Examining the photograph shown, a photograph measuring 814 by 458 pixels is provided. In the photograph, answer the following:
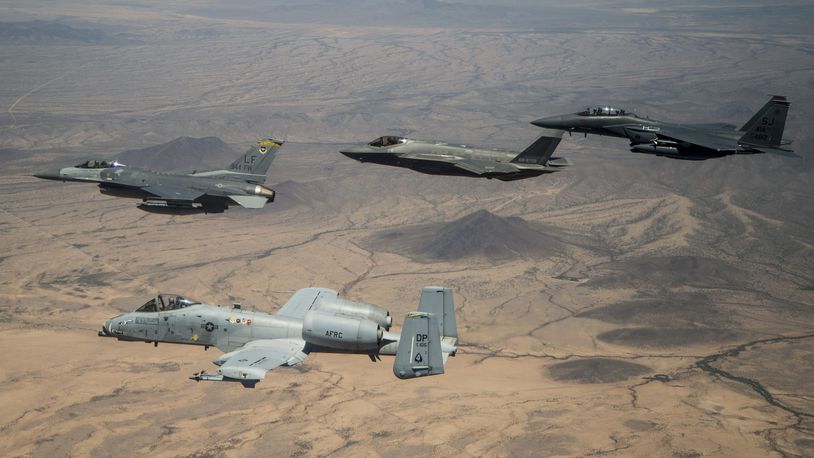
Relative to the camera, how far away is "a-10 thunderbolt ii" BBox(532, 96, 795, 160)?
66750 millimetres

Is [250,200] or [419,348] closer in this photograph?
[419,348]

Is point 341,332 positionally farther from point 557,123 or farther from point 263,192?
point 557,123

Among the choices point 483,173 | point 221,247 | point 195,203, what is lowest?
point 221,247

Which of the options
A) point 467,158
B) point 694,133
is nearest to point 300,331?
point 467,158

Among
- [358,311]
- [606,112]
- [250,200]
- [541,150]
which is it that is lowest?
[358,311]

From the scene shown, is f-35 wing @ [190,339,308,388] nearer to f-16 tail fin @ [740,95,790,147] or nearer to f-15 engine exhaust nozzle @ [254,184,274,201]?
f-15 engine exhaust nozzle @ [254,184,274,201]

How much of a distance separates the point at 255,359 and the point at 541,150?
23.3 m

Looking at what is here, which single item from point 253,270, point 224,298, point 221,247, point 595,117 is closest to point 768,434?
point 595,117

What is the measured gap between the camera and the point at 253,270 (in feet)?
575

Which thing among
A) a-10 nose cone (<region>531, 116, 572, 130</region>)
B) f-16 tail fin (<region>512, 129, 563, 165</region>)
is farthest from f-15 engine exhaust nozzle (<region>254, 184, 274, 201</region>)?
a-10 nose cone (<region>531, 116, 572, 130</region>)

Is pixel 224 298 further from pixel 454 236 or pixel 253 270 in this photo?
pixel 454 236

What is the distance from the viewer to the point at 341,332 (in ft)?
191

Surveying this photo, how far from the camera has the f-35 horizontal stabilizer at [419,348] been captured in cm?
5500

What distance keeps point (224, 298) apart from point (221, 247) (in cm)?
3612
